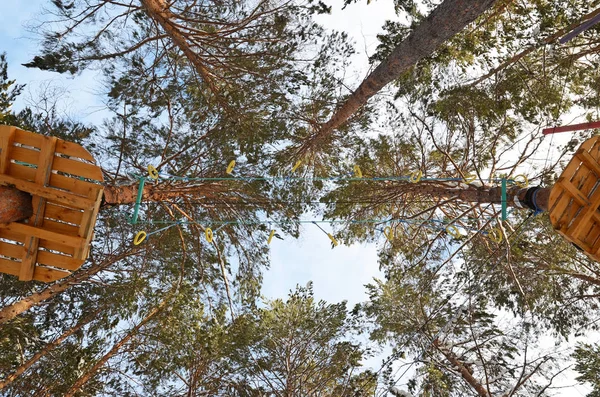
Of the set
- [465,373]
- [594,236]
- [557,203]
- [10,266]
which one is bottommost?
[10,266]

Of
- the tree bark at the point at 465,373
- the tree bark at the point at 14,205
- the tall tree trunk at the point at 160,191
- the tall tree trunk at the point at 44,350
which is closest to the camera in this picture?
the tree bark at the point at 14,205

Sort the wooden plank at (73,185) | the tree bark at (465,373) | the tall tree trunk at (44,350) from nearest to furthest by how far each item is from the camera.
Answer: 1. the wooden plank at (73,185)
2. the tall tree trunk at (44,350)
3. the tree bark at (465,373)

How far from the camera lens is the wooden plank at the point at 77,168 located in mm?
2486

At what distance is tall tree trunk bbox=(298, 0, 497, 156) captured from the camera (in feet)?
10.3

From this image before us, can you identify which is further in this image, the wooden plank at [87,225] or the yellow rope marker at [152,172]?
the yellow rope marker at [152,172]

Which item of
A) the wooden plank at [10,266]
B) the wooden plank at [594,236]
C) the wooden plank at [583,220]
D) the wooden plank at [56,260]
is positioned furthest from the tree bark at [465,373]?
the wooden plank at [10,266]

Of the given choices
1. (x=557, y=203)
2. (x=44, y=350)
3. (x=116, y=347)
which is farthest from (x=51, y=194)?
(x=116, y=347)

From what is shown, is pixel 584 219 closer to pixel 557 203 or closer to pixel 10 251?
pixel 557 203

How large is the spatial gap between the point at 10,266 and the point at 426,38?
3.45 meters

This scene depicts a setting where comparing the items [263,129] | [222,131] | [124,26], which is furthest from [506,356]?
[124,26]

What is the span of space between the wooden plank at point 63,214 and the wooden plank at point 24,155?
293 mm

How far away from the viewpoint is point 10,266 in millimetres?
2588

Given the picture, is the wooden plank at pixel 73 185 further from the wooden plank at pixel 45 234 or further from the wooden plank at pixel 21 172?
the wooden plank at pixel 45 234

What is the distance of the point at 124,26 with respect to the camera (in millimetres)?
5324
